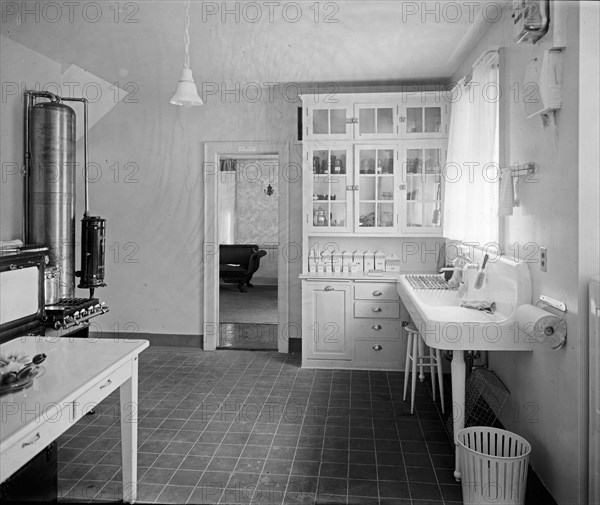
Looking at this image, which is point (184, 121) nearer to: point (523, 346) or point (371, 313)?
point (371, 313)

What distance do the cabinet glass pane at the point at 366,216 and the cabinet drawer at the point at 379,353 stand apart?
1089 millimetres

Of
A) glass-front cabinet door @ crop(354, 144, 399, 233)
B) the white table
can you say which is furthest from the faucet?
the white table

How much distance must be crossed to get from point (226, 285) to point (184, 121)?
5.26 meters

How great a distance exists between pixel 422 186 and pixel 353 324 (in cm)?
142

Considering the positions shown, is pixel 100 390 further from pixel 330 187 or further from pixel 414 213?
pixel 414 213

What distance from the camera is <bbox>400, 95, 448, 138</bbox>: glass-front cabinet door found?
4.68 meters

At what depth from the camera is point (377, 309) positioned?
462 centimetres

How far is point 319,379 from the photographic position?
4418 mm

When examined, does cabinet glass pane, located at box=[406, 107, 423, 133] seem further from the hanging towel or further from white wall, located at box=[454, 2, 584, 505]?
the hanging towel

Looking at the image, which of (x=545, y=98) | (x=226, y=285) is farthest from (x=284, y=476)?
(x=226, y=285)

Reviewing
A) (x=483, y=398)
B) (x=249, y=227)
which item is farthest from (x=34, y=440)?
(x=249, y=227)

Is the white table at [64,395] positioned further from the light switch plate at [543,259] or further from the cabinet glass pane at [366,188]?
the cabinet glass pane at [366,188]

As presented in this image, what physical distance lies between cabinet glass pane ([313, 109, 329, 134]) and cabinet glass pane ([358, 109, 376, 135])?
306 mm

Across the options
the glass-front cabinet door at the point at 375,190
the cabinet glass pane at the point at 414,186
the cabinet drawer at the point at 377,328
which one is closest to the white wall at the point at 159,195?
the glass-front cabinet door at the point at 375,190
